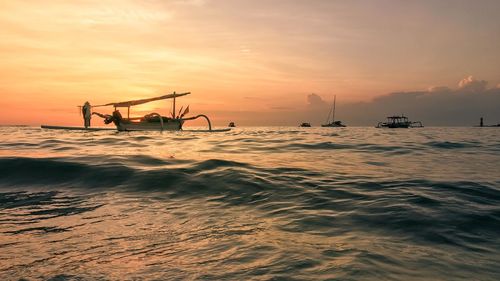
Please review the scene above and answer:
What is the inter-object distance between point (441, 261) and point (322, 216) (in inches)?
88.9

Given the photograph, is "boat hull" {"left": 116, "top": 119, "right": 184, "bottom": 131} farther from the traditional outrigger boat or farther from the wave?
the wave

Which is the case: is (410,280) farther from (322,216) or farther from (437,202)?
(437,202)

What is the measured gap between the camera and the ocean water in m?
3.62

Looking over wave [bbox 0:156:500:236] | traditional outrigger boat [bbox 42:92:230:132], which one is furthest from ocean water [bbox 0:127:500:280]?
traditional outrigger boat [bbox 42:92:230:132]

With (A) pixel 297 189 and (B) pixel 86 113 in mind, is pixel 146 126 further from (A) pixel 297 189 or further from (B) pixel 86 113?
(A) pixel 297 189

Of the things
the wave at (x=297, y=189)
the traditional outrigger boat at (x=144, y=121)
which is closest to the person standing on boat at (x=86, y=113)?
the traditional outrigger boat at (x=144, y=121)

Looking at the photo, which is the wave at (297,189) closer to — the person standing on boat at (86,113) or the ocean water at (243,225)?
the ocean water at (243,225)

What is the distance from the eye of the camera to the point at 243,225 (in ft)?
17.7

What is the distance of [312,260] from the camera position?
3.81m

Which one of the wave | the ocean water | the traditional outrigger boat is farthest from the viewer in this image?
the traditional outrigger boat

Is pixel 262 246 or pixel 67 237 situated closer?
pixel 262 246

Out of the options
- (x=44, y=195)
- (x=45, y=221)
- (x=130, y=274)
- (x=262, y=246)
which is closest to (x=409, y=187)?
(x=262, y=246)

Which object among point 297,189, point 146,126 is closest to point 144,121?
point 146,126

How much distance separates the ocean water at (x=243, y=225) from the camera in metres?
3.62
